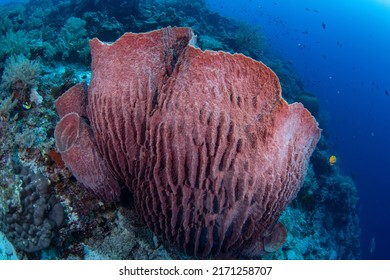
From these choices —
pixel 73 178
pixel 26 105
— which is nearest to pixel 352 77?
pixel 26 105

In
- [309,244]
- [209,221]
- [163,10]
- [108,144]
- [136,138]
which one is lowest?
[309,244]

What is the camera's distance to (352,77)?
47.6 m

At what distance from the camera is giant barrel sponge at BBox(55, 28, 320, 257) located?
2.44 metres

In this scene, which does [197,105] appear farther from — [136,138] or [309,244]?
[309,244]

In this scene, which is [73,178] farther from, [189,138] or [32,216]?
[189,138]

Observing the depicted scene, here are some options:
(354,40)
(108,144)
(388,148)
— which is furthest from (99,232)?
(354,40)

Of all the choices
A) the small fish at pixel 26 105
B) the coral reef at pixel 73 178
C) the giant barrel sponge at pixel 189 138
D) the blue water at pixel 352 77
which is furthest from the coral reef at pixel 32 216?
the blue water at pixel 352 77

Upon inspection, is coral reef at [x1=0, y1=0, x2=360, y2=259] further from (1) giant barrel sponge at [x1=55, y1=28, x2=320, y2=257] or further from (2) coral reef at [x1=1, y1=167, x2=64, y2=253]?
(1) giant barrel sponge at [x1=55, y1=28, x2=320, y2=257]

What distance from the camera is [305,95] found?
16281 millimetres

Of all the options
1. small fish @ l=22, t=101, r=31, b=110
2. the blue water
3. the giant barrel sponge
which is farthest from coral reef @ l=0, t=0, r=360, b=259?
the blue water

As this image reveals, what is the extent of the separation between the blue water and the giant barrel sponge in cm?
1650

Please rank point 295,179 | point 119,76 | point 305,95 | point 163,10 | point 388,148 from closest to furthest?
1. point 119,76
2. point 295,179
3. point 163,10
4. point 305,95
5. point 388,148

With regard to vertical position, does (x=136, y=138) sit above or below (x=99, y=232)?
above

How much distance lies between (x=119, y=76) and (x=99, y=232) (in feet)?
5.88
